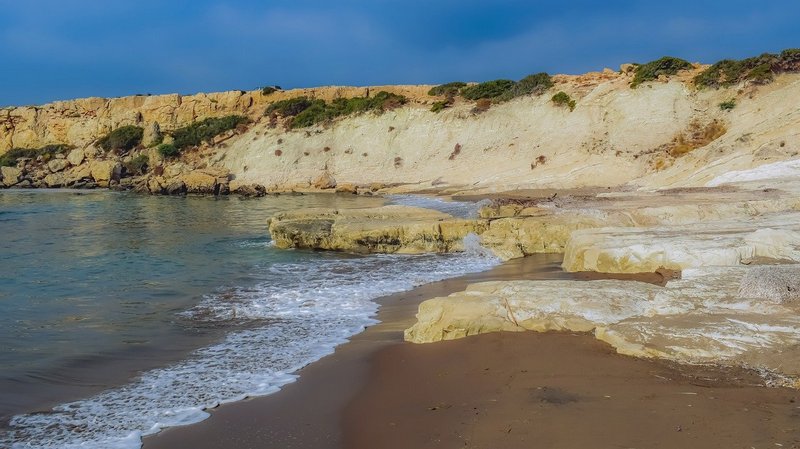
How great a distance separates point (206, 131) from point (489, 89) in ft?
79.1

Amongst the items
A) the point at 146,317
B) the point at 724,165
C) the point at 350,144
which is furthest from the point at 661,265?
the point at 350,144

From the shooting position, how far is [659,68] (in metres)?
35.4

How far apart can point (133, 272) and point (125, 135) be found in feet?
159

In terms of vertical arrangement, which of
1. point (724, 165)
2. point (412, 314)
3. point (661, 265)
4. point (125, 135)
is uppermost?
point (125, 135)

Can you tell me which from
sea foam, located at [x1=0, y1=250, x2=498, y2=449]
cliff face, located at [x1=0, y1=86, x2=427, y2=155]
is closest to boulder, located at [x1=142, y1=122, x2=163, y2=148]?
cliff face, located at [x1=0, y1=86, x2=427, y2=155]

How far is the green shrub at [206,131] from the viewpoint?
50.7 m

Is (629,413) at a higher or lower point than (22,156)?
lower

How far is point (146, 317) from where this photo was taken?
8594 mm

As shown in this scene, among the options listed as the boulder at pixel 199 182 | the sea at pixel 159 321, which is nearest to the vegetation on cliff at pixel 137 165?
the boulder at pixel 199 182

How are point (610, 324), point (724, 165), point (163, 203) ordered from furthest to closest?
1. point (163, 203)
2. point (724, 165)
3. point (610, 324)

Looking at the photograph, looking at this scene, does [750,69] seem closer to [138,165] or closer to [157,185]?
[157,185]

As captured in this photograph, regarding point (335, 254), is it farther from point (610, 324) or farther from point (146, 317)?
point (610, 324)

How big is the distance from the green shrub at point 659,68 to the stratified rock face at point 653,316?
31.1m

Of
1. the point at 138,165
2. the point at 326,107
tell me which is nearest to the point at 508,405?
the point at 326,107
